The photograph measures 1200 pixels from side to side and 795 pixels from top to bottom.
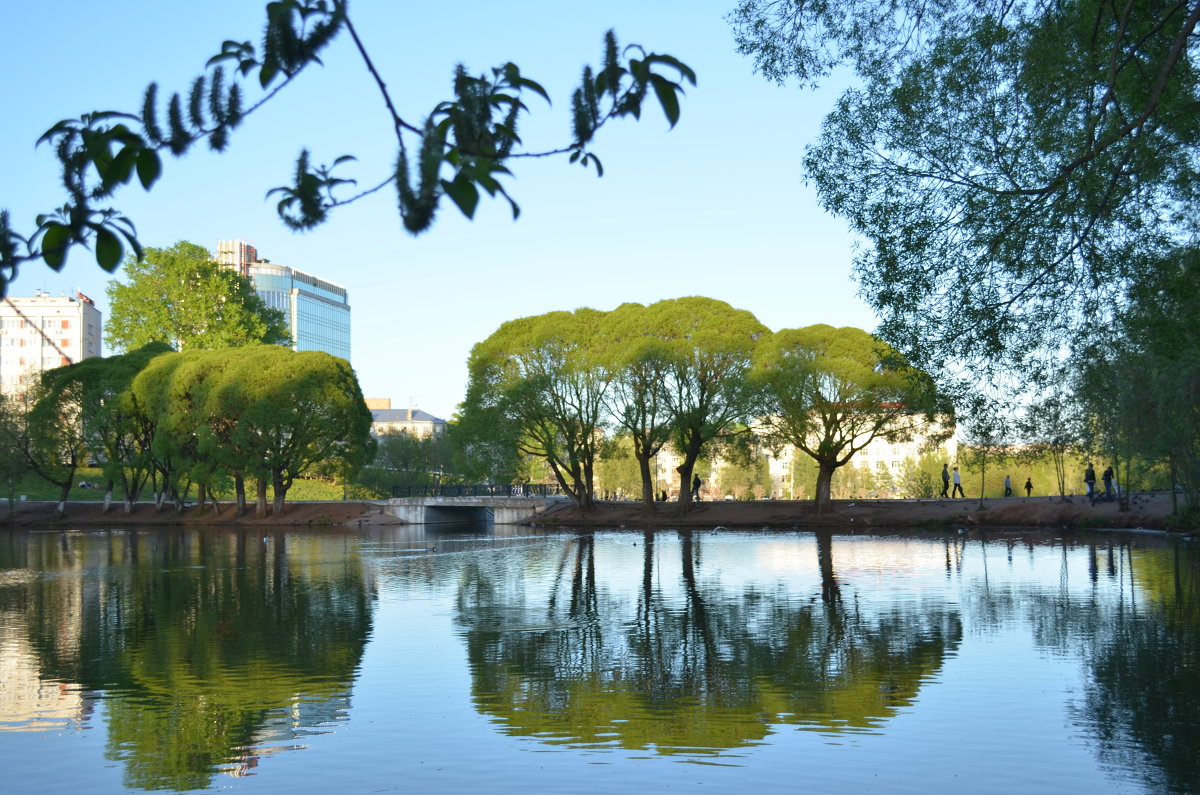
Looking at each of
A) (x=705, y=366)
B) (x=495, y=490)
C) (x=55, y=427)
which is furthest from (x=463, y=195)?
(x=55, y=427)

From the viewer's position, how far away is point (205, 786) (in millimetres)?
11469

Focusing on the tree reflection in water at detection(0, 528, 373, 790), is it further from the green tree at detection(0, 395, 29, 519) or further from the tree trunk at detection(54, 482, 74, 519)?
the tree trunk at detection(54, 482, 74, 519)

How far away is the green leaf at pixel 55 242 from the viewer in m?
3.96

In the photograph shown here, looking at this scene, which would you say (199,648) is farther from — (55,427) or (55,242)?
(55,427)

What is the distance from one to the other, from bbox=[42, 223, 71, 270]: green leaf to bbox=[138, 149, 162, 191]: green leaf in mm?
375

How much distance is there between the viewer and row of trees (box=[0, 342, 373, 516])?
240 ft

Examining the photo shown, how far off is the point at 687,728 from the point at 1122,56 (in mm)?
10123

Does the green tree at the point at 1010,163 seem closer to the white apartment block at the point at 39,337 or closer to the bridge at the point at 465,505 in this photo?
the bridge at the point at 465,505

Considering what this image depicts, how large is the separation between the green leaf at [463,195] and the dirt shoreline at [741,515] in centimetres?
5180

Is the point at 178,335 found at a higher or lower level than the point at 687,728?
higher

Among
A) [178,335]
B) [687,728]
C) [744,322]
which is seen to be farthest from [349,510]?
[687,728]

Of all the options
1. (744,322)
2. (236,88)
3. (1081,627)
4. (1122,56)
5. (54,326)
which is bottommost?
(1081,627)

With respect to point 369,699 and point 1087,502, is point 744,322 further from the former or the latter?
point 369,699

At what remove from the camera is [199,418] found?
238 ft
